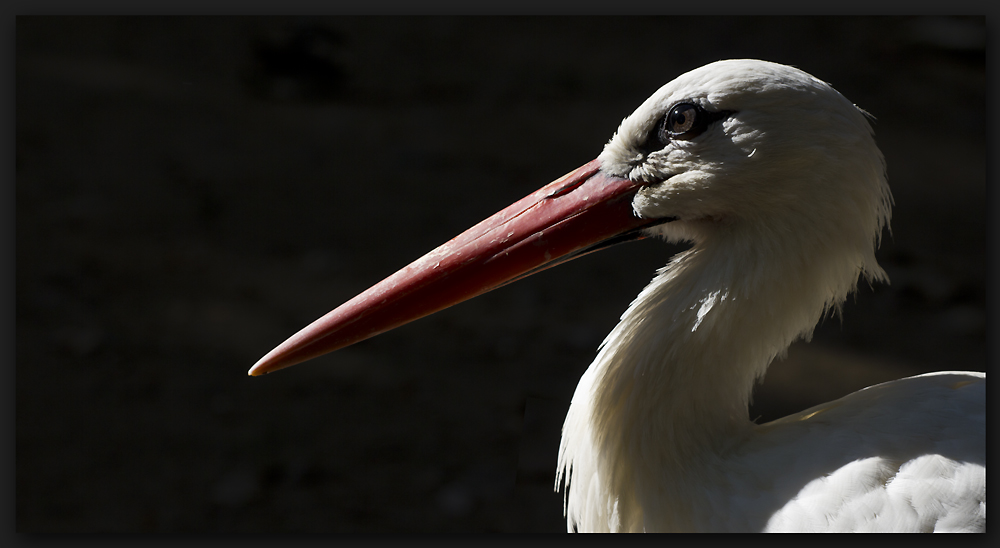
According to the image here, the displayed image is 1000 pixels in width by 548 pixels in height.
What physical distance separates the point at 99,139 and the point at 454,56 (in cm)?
122

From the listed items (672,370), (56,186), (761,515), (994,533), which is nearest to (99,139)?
(56,186)

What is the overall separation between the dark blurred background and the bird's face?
2.03 feet

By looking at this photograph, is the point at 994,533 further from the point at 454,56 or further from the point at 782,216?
the point at 454,56

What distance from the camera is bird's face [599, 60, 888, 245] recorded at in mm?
954

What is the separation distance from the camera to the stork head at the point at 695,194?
3.14ft

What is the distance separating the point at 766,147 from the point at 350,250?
183 centimetres

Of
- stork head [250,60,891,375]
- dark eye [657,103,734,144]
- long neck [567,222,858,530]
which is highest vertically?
dark eye [657,103,734,144]

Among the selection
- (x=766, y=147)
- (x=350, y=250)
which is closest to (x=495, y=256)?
(x=766, y=147)

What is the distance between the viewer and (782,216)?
3.23ft

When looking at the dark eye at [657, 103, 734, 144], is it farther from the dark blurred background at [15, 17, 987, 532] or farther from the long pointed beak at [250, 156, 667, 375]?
the dark blurred background at [15, 17, 987, 532]

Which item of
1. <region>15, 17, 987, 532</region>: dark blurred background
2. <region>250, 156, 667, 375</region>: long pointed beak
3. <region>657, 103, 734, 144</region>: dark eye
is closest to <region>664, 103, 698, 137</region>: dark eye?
<region>657, 103, 734, 144</region>: dark eye

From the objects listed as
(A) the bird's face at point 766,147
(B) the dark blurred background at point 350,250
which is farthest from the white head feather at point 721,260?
(B) the dark blurred background at point 350,250

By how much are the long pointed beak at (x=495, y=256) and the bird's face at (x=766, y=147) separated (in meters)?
0.11

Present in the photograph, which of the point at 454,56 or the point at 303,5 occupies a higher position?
the point at 454,56
